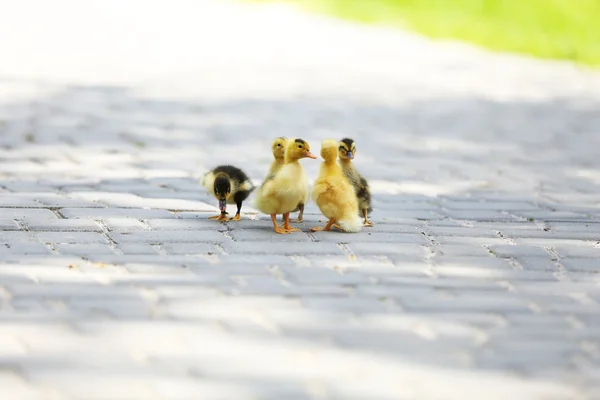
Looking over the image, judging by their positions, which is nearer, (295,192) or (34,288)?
(34,288)

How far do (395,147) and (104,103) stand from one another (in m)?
3.63

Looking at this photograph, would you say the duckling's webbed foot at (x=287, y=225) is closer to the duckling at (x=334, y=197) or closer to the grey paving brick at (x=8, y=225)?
the duckling at (x=334, y=197)

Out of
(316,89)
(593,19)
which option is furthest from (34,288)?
(593,19)

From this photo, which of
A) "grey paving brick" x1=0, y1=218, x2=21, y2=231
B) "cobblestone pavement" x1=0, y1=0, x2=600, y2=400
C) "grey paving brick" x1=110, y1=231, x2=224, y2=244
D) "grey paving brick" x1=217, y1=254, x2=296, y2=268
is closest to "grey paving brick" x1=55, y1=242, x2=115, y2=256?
"cobblestone pavement" x1=0, y1=0, x2=600, y2=400

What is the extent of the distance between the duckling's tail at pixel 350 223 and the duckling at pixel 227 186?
672 millimetres

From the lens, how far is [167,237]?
5.80 metres

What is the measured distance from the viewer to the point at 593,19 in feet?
Result: 68.9

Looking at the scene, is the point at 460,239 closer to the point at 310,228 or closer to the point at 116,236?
the point at 310,228

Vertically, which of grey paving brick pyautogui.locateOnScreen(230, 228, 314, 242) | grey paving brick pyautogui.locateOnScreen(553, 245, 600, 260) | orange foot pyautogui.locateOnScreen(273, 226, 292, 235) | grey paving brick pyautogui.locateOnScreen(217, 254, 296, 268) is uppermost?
grey paving brick pyautogui.locateOnScreen(553, 245, 600, 260)

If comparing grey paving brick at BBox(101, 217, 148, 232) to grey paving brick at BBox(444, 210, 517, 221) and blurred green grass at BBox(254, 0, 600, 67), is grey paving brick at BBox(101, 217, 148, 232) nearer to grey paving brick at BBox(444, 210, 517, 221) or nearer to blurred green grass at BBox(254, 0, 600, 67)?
grey paving brick at BBox(444, 210, 517, 221)

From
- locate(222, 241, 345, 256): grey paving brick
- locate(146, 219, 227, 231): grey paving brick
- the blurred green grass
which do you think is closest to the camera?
locate(222, 241, 345, 256): grey paving brick

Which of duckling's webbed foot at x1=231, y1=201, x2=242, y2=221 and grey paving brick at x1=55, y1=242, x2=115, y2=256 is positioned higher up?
duckling's webbed foot at x1=231, y1=201, x2=242, y2=221

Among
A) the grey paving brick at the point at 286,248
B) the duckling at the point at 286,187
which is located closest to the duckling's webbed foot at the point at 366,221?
the duckling at the point at 286,187

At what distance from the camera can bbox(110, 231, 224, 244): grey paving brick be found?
18.8ft
